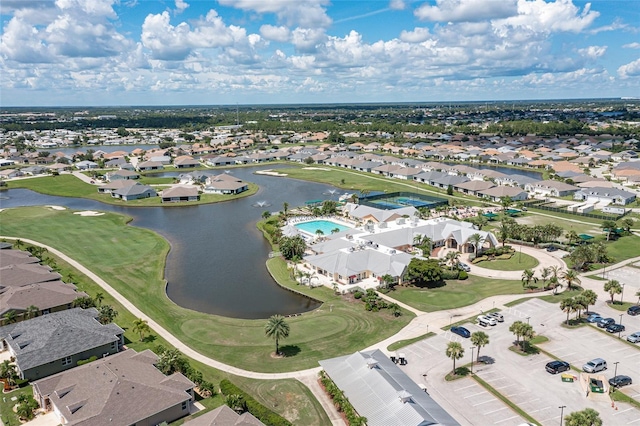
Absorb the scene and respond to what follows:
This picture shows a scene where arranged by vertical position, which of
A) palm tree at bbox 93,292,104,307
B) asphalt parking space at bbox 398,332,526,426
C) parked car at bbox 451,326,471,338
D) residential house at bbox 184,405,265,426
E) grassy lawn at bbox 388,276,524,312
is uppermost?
residential house at bbox 184,405,265,426

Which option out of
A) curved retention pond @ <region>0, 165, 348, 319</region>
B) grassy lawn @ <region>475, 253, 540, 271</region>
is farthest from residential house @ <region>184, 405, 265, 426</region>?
grassy lawn @ <region>475, 253, 540, 271</region>

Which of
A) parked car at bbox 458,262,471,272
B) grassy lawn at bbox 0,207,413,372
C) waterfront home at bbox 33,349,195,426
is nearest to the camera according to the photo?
waterfront home at bbox 33,349,195,426

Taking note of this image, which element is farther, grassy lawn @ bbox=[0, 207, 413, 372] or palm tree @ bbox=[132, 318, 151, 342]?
palm tree @ bbox=[132, 318, 151, 342]

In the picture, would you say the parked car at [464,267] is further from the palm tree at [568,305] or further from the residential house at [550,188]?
the residential house at [550,188]

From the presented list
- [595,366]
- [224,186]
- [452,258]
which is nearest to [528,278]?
[452,258]

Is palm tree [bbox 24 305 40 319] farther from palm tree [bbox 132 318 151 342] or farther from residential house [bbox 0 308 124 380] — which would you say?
palm tree [bbox 132 318 151 342]

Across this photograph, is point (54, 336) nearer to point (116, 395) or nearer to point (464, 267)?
point (116, 395)

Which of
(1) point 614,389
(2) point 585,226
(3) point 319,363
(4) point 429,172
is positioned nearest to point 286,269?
(3) point 319,363
